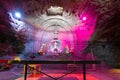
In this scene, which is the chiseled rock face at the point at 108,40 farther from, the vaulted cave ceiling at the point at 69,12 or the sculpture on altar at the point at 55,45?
the sculpture on altar at the point at 55,45

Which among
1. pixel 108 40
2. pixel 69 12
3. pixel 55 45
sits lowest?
pixel 55 45

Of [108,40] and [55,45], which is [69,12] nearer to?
[55,45]

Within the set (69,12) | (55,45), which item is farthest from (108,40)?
(55,45)

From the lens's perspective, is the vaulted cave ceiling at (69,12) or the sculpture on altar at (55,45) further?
the sculpture on altar at (55,45)

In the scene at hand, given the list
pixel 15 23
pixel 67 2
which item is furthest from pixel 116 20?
pixel 15 23

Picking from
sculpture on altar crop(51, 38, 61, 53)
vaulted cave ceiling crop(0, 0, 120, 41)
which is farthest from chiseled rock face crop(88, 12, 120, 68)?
sculpture on altar crop(51, 38, 61, 53)

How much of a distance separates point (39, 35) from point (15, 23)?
44.1 inches

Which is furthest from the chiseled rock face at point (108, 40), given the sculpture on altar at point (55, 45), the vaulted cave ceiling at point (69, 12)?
the sculpture on altar at point (55, 45)

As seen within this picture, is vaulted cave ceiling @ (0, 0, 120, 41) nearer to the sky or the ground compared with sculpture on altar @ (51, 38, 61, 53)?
nearer to the sky

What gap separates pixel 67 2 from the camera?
6020 millimetres

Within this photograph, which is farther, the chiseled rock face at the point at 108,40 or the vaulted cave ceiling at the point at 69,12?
the chiseled rock face at the point at 108,40

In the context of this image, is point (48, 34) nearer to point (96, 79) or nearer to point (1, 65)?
point (1, 65)

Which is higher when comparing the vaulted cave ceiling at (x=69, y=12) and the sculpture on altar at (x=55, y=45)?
the vaulted cave ceiling at (x=69, y=12)

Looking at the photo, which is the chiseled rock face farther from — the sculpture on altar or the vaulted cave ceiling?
the sculpture on altar
